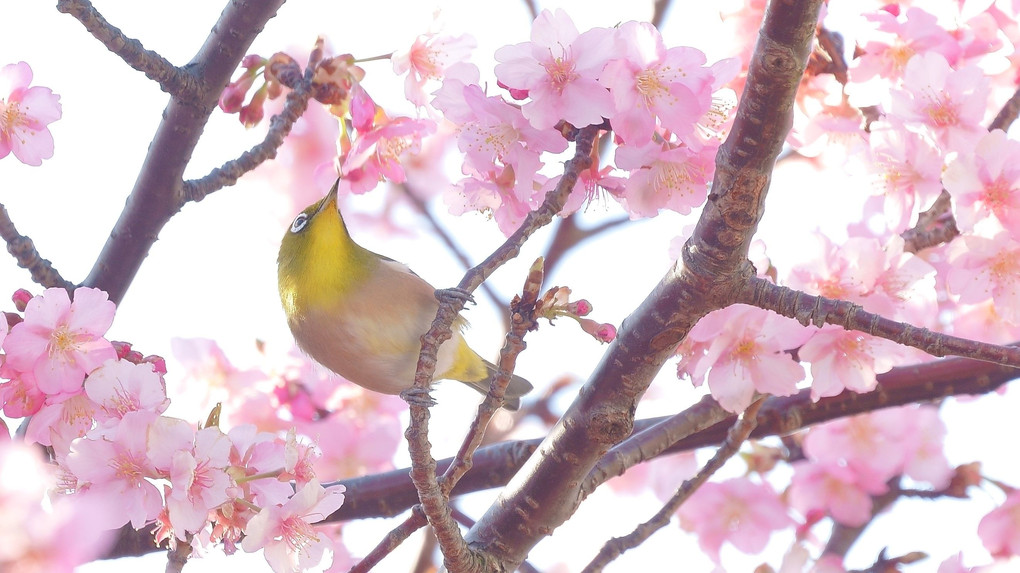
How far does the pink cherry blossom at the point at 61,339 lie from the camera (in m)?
1.92

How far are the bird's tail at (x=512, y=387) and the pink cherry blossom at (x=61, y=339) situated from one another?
1.44m

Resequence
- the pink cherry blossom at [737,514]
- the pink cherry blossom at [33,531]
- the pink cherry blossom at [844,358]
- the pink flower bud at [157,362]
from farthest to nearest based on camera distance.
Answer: the pink cherry blossom at [737,514]
the pink cherry blossom at [844,358]
the pink flower bud at [157,362]
the pink cherry blossom at [33,531]

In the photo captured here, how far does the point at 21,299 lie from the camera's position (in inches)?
80.2

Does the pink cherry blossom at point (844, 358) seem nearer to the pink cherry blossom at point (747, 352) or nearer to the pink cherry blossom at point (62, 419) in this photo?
the pink cherry blossom at point (747, 352)

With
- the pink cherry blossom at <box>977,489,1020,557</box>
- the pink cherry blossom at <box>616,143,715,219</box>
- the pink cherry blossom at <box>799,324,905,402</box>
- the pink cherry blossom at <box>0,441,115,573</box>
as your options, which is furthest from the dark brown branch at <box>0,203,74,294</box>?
the pink cherry blossom at <box>977,489,1020,557</box>

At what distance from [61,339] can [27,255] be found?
30 centimetres

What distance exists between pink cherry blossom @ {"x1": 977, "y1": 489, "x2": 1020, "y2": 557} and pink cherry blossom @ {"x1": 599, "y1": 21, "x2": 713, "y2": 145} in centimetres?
184

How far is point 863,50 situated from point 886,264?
0.71 meters

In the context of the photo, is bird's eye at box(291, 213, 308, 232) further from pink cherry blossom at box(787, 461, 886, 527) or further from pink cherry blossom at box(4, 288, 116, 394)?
pink cherry blossom at box(787, 461, 886, 527)

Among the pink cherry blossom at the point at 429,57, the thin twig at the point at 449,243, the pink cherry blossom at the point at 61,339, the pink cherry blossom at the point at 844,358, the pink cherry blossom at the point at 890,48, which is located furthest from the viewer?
the thin twig at the point at 449,243

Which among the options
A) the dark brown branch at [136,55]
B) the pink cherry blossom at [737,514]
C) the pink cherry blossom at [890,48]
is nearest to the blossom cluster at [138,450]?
the dark brown branch at [136,55]

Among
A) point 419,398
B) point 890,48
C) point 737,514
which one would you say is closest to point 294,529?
point 419,398

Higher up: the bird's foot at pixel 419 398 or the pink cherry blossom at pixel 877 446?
the pink cherry blossom at pixel 877 446

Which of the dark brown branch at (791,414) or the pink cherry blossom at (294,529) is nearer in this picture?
the pink cherry blossom at (294,529)
